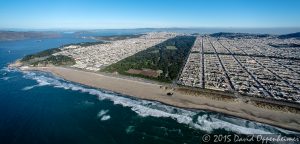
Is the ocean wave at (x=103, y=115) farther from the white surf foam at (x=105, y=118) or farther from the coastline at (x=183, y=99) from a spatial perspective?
the coastline at (x=183, y=99)

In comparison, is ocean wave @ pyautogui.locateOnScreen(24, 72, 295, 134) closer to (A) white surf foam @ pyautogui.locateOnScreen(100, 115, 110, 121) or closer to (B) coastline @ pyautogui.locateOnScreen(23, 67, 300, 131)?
(A) white surf foam @ pyautogui.locateOnScreen(100, 115, 110, 121)

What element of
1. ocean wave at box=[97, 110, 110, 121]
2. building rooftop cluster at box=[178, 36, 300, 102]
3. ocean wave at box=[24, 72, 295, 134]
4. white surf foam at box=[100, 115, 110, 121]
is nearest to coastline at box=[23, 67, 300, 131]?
ocean wave at box=[24, 72, 295, 134]

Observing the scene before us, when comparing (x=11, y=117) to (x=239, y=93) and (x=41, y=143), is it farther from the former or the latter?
(x=239, y=93)

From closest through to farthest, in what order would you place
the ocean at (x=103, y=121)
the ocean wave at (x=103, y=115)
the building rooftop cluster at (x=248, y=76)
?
the ocean at (x=103, y=121) → the ocean wave at (x=103, y=115) → the building rooftop cluster at (x=248, y=76)

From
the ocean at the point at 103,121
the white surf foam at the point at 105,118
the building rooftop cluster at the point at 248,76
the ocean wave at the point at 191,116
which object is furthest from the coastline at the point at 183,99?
the white surf foam at the point at 105,118

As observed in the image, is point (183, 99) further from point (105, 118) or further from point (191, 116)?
point (105, 118)
